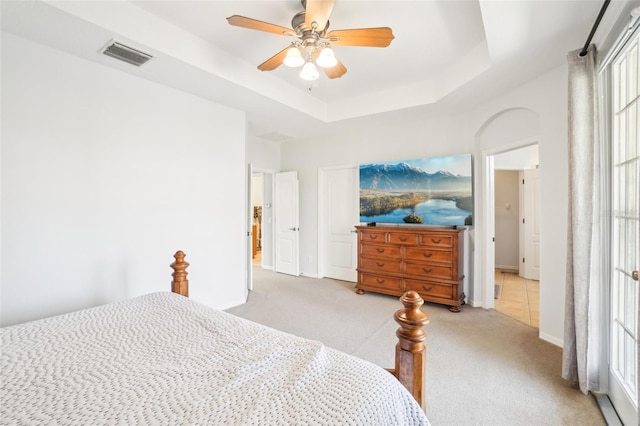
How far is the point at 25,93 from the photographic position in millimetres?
2221

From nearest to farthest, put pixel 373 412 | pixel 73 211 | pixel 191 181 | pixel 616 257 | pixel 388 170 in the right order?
pixel 373 412 < pixel 616 257 < pixel 73 211 < pixel 191 181 < pixel 388 170

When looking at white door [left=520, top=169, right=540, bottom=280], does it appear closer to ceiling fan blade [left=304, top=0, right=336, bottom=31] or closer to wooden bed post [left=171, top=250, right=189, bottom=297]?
ceiling fan blade [left=304, top=0, right=336, bottom=31]

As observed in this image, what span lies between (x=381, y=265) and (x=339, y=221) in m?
1.30

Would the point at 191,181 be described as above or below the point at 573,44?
below

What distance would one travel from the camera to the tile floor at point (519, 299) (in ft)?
11.3

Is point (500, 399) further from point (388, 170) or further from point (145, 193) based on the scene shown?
point (145, 193)

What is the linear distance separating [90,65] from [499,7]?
127 inches

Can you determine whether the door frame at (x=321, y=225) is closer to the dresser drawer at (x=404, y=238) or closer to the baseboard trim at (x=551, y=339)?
the dresser drawer at (x=404, y=238)

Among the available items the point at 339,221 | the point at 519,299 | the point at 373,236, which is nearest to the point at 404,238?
the point at 373,236

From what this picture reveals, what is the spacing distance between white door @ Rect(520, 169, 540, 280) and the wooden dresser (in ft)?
7.69

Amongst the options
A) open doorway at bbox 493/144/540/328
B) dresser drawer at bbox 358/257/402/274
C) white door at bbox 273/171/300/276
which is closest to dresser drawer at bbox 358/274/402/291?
dresser drawer at bbox 358/257/402/274

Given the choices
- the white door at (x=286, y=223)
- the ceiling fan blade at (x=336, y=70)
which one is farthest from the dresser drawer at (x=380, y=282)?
the ceiling fan blade at (x=336, y=70)

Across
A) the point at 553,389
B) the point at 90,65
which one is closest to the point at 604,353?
the point at 553,389

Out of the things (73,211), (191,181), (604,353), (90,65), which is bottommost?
(604,353)
